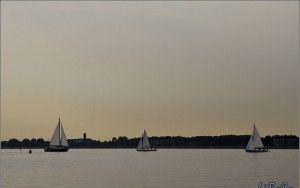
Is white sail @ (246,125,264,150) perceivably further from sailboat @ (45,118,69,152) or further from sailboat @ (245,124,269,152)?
sailboat @ (45,118,69,152)

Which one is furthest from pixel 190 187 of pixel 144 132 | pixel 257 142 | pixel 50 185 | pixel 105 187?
pixel 144 132

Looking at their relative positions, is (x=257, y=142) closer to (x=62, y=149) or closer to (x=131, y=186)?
(x=62, y=149)

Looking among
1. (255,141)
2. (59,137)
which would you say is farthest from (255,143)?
(59,137)

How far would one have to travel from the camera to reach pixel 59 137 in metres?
160

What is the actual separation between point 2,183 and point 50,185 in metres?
6.29

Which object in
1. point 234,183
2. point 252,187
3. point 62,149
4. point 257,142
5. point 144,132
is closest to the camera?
point 252,187

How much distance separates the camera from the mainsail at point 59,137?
520 feet

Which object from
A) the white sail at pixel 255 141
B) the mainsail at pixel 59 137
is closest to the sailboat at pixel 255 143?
the white sail at pixel 255 141

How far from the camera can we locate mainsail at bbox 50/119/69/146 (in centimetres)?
15838

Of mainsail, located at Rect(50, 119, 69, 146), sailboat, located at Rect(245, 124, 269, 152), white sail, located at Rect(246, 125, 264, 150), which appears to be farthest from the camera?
sailboat, located at Rect(245, 124, 269, 152)

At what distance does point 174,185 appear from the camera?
59.7 m

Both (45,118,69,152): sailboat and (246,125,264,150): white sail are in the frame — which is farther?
(246,125,264,150): white sail

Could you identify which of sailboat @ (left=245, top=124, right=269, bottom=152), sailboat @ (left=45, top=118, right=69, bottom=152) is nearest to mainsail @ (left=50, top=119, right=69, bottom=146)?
sailboat @ (left=45, top=118, right=69, bottom=152)

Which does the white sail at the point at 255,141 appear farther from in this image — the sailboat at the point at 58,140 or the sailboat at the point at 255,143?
the sailboat at the point at 58,140
